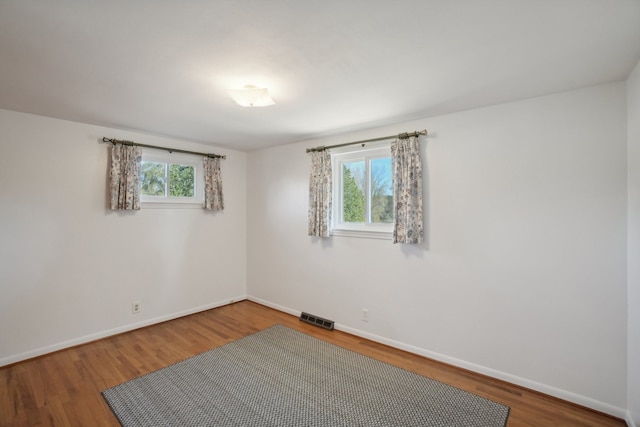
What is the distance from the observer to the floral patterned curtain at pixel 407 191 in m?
2.89

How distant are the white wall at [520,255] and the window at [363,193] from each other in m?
0.21

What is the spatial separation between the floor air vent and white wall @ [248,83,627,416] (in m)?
0.31

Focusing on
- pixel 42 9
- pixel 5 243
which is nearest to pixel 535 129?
pixel 42 9

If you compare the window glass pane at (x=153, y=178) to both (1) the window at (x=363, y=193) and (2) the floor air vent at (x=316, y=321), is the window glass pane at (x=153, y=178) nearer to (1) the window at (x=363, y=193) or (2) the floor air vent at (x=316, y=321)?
(1) the window at (x=363, y=193)

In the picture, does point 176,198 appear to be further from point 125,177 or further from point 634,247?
point 634,247

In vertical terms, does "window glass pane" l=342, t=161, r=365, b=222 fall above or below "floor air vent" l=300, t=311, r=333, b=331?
above

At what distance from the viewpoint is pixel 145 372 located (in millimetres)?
2613

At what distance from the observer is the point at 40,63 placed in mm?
1871

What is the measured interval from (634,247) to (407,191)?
165 centimetres

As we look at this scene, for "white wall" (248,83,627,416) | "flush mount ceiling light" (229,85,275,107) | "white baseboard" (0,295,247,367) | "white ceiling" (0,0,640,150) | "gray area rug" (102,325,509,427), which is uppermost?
"white ceiling" (0,0,640,150)

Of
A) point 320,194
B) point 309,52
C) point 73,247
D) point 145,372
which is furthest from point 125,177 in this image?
point 309,52

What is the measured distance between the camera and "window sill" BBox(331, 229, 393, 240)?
3191 mm

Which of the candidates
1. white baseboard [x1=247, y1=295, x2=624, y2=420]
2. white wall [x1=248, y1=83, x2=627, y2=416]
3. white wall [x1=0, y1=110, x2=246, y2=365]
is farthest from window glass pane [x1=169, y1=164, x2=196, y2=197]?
white baseboard [x1=247, y1=295, x2=624, y2=420]

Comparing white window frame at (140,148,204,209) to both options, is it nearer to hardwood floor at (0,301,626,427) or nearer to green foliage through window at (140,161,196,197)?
green foliage through window at (140,161,196,197)
